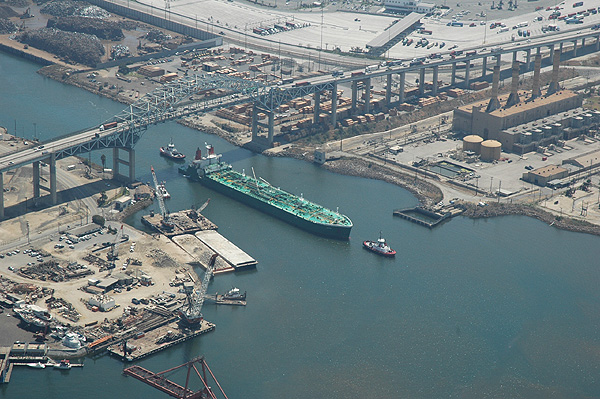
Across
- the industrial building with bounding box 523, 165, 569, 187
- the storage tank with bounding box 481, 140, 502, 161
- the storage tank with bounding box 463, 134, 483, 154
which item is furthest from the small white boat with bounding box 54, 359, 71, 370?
the storage tank with bounding box 463, 134, 483, 154

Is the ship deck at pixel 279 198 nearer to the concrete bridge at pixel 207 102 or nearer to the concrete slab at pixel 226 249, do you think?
the concrete slab at pixel 226 249

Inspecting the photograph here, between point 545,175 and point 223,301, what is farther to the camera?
point 545,175

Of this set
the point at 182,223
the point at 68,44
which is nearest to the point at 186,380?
the point at 182,223

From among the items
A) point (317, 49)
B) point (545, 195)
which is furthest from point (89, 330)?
point (317, 49)

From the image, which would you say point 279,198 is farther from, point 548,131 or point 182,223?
point 548,131

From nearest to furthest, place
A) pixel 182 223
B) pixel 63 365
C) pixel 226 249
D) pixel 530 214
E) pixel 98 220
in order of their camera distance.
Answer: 1. pixel 63 365
2. pixel 226 249
3. pixel 98 220
4. pixel 182 223
5. pixel 530 214

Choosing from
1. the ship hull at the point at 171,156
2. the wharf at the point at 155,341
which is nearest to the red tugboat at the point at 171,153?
the ship hull at the point at 171,156

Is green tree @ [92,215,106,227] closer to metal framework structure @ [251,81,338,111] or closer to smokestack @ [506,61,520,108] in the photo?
metal framework structure @ [251,81,338,111]

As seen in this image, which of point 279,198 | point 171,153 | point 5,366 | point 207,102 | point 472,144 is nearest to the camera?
point 5,366
